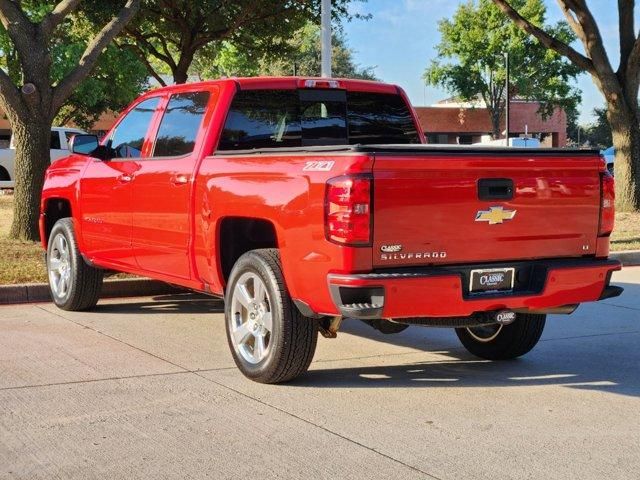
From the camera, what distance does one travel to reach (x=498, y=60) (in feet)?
186

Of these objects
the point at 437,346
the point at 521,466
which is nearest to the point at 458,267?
the point at 521,466

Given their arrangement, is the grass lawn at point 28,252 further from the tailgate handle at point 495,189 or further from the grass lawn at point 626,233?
the tailgate handle at point 495,189

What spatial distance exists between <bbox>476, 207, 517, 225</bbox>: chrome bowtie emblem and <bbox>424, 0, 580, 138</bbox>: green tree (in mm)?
51143

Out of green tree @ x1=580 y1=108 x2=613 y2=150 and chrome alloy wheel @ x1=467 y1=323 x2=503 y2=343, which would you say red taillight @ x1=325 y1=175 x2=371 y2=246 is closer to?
chrome alloy wheel @ x1=467 y1=323 x2=503 y2=343

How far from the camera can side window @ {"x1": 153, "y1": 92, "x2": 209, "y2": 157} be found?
6.95 meters

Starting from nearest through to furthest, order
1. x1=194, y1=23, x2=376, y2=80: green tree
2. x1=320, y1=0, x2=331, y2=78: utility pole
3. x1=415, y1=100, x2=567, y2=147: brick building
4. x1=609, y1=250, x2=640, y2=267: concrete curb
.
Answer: x1=609, y1=250, x2=640, y2=267: concrete curb
x1=320, y1=0, x2=331, y2=78: utility pole
x1=194, y1=23, x2=376, y2=80: green tree
x1=415, y1=100, x2=567, y2=147: brick building

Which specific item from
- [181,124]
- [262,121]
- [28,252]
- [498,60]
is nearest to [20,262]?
[28,252]

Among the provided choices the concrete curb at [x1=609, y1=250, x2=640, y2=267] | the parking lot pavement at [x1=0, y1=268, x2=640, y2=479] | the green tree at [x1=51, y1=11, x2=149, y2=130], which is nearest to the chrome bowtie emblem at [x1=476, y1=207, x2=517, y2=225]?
the parking lot pavement at [x1=0, y1=268, x2=640, y2=479]

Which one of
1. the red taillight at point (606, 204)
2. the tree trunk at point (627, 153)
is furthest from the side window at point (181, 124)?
the tree trunk at point (627, 153)

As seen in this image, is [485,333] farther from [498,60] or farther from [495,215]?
[498,60]

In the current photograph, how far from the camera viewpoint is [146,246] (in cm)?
736

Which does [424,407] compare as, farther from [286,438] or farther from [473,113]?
[473,113]

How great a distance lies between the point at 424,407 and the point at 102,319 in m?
4.01

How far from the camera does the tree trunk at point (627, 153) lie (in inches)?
732
